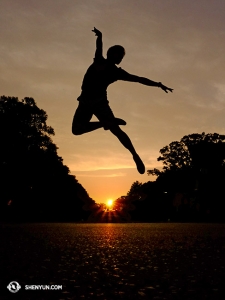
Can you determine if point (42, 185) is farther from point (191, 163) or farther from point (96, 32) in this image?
point (96, 32)

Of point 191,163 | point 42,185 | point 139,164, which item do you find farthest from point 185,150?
point 139,164

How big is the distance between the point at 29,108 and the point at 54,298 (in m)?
52.6

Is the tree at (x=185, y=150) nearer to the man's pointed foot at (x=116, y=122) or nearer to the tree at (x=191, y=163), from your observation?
the tree at (x=191, y=163)

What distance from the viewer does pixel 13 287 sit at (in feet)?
18.6

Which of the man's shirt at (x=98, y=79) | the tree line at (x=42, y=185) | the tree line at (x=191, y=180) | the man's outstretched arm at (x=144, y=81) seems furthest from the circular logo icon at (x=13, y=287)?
the tree line at (x=191, y=180)

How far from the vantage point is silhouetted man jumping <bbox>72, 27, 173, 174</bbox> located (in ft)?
23.5

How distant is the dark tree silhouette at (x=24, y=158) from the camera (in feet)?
180

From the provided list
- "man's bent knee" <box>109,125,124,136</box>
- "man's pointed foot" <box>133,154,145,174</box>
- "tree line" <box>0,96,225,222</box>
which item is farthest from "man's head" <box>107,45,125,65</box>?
"tree line" <box>0,96,225,222</box>

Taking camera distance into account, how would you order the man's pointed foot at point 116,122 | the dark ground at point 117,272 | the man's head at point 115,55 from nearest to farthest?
the dark ground at point 117,272, the man's head at point 115,55, the man's pointed foot at point 116,122

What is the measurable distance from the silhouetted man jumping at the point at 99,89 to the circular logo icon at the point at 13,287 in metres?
2.50

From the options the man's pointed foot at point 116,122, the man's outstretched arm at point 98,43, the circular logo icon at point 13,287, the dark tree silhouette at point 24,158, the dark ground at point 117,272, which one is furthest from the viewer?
the dark tree silhouette at point 24,158

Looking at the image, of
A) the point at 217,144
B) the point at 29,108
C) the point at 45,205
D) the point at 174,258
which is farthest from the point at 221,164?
the point at 174,258

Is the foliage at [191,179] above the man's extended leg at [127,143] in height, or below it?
above

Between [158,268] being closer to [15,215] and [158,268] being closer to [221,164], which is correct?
[15,215]
